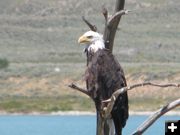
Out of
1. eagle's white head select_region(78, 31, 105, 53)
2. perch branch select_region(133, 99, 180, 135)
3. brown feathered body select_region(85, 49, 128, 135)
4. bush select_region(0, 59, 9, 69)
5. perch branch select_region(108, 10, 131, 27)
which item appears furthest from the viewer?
bush select_region(0, 59, 9, 69)

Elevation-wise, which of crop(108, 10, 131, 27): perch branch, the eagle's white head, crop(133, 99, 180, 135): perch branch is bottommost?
crop(133, 99, 180, 135): perch branch

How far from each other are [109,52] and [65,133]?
37.0m

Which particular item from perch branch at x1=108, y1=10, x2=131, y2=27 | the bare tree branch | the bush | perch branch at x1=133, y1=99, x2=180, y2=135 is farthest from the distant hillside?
perch branch at x1=133, y1=99, x2=180, y2=135

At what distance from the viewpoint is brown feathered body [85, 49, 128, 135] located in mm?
9180

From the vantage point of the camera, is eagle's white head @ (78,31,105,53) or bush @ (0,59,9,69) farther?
bush @ (0,59,9,69)

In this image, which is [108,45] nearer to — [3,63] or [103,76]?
[103,76]

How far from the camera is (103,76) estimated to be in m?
9.34

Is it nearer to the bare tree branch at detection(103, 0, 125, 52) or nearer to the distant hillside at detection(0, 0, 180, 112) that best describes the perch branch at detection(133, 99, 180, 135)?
the bare tree branch at detection(103, 0, 125, 52)

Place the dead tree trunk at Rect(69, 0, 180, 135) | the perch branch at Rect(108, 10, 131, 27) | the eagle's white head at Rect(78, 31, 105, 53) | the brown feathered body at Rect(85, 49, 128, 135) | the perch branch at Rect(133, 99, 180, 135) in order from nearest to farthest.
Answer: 1. the perch branch at Rect(133, 99, 180, 135)
2. the dead tree trunk at Rect(69, 0, 180, 135)
3. the perch branch at Rect(108, 10, 131, 27)
4. the brown feathered body at Rect(85, 49, 128, 135)
5. the eagle's white head at Rect(78, 31, 105, 53)

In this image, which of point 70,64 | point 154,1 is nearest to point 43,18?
point 154,1

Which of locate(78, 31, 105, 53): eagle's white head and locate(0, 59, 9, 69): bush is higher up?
locate(78, 31, 105, 53): eagle's white head

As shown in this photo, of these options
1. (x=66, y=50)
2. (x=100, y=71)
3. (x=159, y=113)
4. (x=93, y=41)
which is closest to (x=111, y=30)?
(x=93, y=41)

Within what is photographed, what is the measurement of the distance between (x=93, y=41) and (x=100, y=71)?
28cm

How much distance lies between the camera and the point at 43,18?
125 meters
